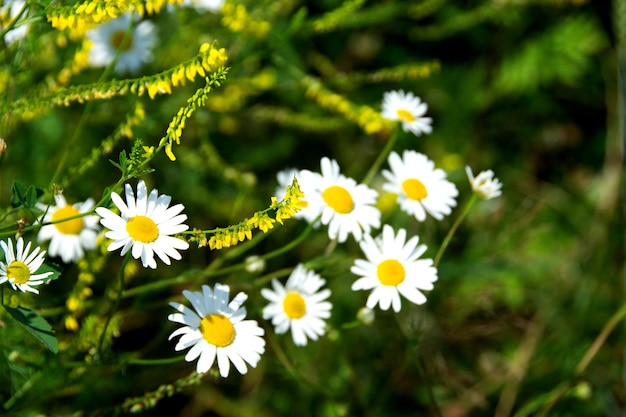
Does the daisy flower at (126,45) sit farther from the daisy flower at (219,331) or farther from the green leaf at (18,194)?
the daisy flower at (219,331)

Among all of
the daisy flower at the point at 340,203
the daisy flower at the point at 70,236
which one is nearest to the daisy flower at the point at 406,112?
the daisy flower at the point at 340,203

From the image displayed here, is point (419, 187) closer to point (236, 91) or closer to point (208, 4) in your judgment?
point (236, 91)

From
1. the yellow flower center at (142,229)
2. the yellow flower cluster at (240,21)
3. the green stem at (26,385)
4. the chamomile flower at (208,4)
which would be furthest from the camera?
the chamomile flower at (208,4)

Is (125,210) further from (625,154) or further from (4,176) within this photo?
(625,154)

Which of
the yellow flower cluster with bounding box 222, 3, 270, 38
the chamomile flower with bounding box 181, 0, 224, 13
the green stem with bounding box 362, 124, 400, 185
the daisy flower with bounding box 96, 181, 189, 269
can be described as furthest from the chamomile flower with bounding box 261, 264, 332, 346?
the chamomile flower with bounding box 181, 0, 224, 13

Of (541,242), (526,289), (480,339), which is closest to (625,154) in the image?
(541,242)

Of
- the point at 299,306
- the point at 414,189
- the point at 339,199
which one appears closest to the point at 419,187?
the point at 414,189
